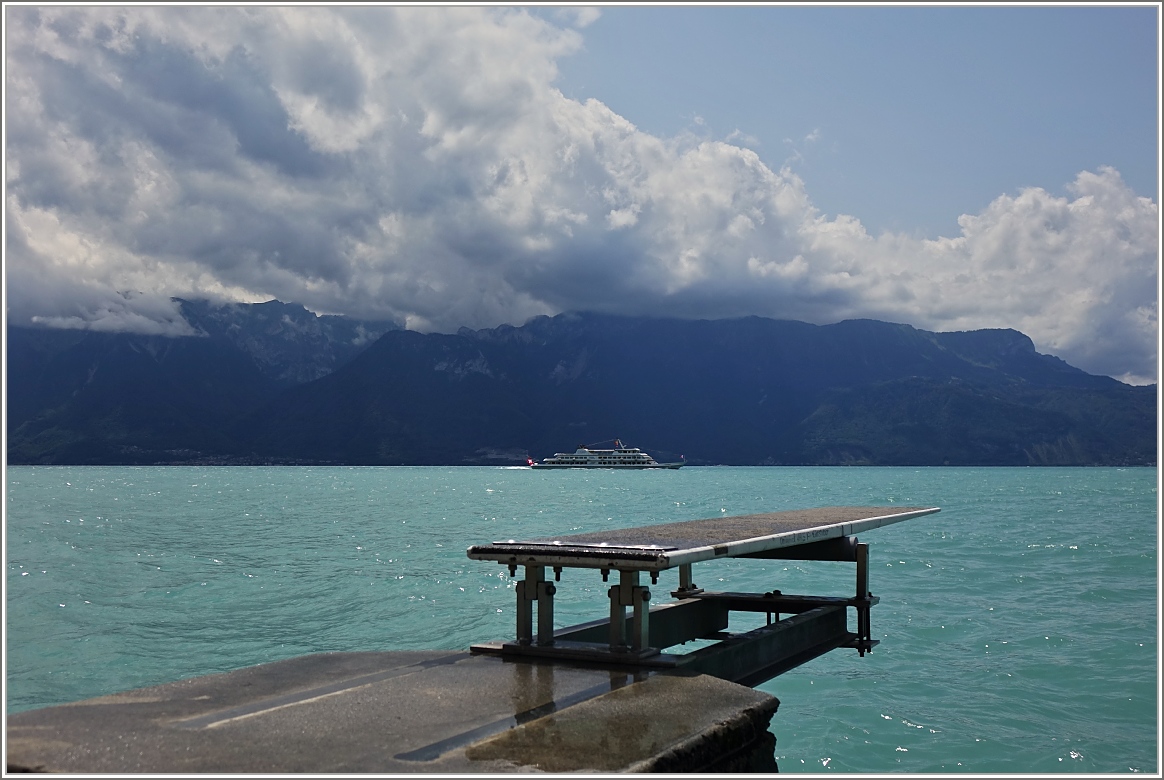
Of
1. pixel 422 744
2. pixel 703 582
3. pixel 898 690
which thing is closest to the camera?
pixel 422 744

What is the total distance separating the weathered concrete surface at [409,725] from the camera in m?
5.71

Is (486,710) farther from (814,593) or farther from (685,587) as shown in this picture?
(814,593)

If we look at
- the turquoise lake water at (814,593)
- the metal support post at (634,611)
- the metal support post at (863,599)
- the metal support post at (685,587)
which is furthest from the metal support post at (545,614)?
the metal support post at (863,599)

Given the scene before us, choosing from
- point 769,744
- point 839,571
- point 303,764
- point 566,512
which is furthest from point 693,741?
point 566,512

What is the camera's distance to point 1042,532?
169ft

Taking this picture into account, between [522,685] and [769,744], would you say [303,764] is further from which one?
[769,744]

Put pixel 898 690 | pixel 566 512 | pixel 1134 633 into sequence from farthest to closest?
pixel 566 512
pixel 1134 633
pixel 898 690

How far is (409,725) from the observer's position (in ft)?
21.4

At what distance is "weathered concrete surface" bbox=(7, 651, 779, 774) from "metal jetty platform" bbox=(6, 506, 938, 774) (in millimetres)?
15

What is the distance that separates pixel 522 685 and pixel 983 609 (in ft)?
66.8

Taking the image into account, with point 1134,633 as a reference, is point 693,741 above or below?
above

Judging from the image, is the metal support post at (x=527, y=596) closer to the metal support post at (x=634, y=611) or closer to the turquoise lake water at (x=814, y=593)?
the metal support post at (x=634, y=611)

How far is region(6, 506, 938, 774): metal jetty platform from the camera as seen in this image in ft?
19.0

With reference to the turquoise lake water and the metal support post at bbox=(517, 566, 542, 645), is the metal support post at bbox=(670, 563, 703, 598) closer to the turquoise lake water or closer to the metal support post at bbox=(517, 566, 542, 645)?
the turquoise lake water
